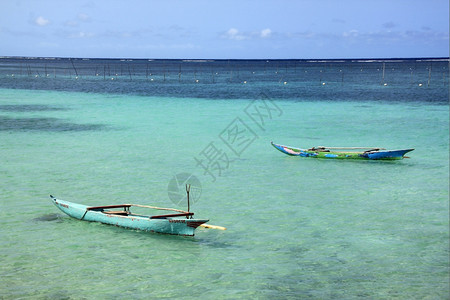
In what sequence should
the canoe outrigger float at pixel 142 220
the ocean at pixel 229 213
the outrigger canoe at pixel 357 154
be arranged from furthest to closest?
the outrigger canoe at pixel 357 154 < the canoe outrigger float at pixel 142 220 < the ocean at pixel 229 213

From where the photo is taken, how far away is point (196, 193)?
17.0 meters

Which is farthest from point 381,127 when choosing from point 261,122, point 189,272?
point 189,272

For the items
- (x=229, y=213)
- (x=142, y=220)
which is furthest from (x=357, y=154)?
(x=142, y=220)

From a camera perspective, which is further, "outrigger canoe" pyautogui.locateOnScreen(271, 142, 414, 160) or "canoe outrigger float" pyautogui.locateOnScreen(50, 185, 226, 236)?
"outrigger canoe" pyautogui.locateOnScreen(271, 142, 414, 160)

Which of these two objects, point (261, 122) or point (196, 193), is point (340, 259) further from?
point (261, 122)

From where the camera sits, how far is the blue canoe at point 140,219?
39.2 feet

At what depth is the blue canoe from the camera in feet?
39.2

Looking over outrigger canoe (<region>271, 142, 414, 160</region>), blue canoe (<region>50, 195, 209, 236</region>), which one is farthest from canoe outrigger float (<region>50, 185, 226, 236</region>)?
outrigger canoe (<region>271, 142, 414, 160</region>)

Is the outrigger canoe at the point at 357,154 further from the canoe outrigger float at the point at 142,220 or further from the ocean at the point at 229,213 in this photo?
the canoe outrigger float at the point at 142,220

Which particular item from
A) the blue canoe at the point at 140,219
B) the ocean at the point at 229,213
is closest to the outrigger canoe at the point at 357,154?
the ocean at the point at 229,213

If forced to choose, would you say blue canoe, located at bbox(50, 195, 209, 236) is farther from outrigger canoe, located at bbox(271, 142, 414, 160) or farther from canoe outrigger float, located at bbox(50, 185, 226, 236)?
outrigger canoe, located at bbox(271, 142, 414, 160)

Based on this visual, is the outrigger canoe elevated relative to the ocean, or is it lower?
elevated

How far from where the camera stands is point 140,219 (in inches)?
Result: 485

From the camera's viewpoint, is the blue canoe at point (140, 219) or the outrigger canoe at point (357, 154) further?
the outrigger canoe at point (357, 154)
